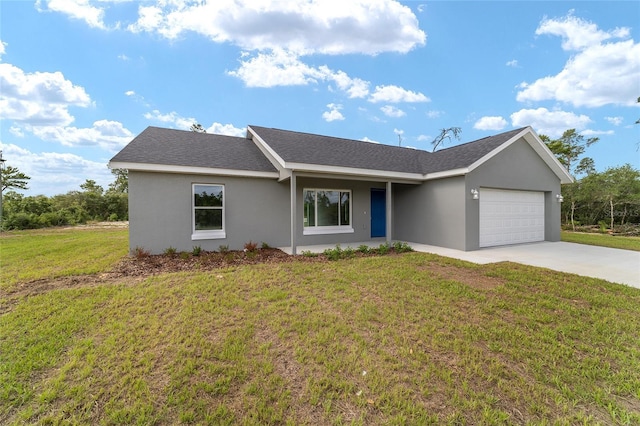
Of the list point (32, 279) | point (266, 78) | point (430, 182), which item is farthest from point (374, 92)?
point (32, 279)

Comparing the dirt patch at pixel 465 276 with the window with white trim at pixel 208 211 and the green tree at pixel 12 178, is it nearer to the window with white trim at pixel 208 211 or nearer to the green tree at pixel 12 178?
the window with white trim at pixel 208 211

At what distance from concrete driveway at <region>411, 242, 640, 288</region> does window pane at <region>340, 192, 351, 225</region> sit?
327 centimetres

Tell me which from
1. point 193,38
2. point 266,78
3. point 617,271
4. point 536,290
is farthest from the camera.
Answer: point 266,78

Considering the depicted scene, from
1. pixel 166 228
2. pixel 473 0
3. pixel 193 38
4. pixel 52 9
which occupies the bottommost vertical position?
pixel 166 228

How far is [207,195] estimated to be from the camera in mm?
9211

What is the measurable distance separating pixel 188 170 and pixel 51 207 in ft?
63.7

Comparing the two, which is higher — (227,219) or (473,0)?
(473,0)

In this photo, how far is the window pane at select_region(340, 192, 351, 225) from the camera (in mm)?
11445

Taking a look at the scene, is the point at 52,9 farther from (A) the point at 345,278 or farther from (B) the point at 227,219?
(A) the point at 345,278

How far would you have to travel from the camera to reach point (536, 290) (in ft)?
16.9

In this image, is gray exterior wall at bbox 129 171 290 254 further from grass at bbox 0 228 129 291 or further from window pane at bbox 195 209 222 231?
grass at bbox 0 228 129 291

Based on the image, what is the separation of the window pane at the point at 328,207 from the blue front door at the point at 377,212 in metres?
1.89

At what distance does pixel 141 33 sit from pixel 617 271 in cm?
1699

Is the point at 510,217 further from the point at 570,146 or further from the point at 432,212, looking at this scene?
the point at 570,146
